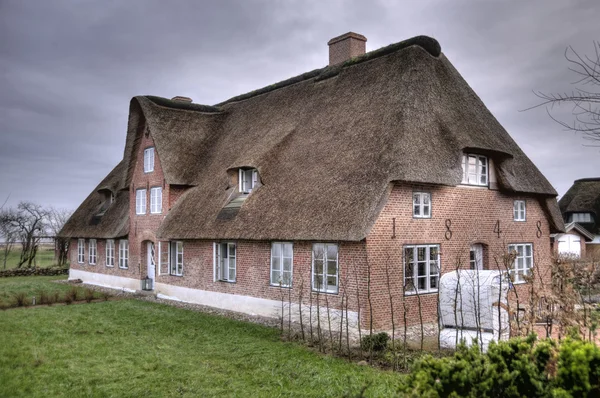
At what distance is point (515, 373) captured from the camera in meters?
5.23

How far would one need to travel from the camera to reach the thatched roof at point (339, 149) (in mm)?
14305

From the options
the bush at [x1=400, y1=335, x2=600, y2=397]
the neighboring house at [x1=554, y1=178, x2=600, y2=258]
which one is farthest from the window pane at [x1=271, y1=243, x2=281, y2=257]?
the neighboring house at [x1=554, y1=178, x2=600, y2=258]

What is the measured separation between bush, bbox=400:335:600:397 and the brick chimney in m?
17.3

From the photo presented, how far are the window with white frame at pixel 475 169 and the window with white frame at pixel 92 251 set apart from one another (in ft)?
68.4

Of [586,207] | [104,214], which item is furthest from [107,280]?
[586,207]

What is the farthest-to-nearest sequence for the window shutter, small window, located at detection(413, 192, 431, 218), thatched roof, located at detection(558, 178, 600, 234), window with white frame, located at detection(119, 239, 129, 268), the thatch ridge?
thatched roof, located at detection(558, 178, 600, 234)
window with white frame, located at detection(119, 239, 129, 268)
the window shutter
the thatch ridge
small window, located at detection(413, 192, 431, 218)

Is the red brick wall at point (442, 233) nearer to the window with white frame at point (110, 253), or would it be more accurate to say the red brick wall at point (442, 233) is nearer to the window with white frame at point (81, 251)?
the window with white frame at point (110, 253)

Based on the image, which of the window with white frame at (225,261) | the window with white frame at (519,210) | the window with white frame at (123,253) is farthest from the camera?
the window with white frame at (123,253)

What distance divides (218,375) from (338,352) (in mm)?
2902

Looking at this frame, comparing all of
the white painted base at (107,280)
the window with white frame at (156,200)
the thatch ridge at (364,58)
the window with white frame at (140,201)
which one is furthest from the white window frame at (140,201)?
the thatch ridge at (364,58)

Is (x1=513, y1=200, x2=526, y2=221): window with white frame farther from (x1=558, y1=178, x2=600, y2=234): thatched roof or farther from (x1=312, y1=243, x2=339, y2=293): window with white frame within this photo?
(x1=558, y1=178, x2=600, y2=234): thatched roof

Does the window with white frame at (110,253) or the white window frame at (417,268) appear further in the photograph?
the window with white frame at (110,253)

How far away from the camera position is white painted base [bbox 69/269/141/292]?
24.9 metres

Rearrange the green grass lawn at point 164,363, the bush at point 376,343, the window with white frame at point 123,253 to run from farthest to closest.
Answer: the window with white frame at point 123,253 < the bush at point 376,343 < the green grass lawn at point 164,363
